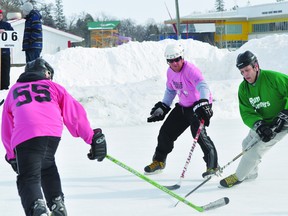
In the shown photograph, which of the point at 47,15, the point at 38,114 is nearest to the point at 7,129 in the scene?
the point at 38,114

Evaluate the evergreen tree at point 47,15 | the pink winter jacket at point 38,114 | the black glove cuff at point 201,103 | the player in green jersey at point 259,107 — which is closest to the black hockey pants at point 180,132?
the black glove cuff at point 201,103

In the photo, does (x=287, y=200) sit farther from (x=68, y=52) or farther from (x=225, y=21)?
(x=225, y=21)

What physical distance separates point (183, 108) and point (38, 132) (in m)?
2.20

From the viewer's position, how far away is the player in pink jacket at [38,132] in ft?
8.95

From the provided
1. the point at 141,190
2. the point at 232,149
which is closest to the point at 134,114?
the point at 232,149

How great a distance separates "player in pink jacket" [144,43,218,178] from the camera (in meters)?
4.44

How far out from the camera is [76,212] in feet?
11.9

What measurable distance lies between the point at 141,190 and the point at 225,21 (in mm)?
43161

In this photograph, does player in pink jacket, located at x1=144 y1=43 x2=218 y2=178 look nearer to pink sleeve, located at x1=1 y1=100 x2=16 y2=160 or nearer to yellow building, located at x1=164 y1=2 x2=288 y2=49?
pink sleeve, located at x1=1 y1=100 x2=16 y2=160

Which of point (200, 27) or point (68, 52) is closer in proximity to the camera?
point (68, 52)

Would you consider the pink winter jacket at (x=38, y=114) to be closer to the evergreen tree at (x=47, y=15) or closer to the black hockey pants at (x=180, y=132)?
the black hockey pants at (x=180, y=132)

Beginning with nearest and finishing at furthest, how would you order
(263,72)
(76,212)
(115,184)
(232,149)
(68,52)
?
(76,212) → (263,72) → (115,184) → (232,149) → (68,52)

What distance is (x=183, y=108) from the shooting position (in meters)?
4.75

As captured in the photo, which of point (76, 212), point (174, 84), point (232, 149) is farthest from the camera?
point (232, 149)
